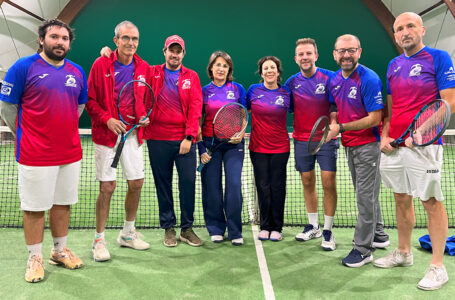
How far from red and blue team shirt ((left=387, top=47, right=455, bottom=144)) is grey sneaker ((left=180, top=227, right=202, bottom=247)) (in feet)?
7.06

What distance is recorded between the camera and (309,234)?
4141mm

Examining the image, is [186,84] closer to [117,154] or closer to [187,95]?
[187,95]

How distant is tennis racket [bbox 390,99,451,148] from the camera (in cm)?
275

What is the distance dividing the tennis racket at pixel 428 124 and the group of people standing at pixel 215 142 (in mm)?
123

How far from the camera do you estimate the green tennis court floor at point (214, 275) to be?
2.88 m

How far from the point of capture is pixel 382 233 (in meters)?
3.96

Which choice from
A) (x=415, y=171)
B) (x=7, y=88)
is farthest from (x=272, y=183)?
(x=7, y=88)

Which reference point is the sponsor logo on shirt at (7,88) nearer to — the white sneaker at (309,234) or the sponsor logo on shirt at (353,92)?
the sponsor logo on shirt at (353,92)

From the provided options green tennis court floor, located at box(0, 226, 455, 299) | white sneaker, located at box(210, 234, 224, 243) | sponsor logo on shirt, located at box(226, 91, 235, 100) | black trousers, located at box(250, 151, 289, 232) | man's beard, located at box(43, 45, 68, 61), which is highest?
man's beard, located at box(43, 45, 68, 61)

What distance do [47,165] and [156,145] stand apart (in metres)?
1.09

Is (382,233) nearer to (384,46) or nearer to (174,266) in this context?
(174,266)

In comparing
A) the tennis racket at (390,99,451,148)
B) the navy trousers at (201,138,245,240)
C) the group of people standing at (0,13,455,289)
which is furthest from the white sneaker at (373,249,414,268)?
the navy trousers at (201,138,245,240)

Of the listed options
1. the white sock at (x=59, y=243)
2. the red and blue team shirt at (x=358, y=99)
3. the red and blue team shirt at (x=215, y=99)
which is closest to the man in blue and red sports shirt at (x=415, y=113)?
the red and blue team shirt at (x=358, y=99)

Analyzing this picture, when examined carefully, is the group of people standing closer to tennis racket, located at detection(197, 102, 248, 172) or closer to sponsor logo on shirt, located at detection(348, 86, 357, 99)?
sponsor logo on shirt, located at detection(348, 86, 357, 99)
